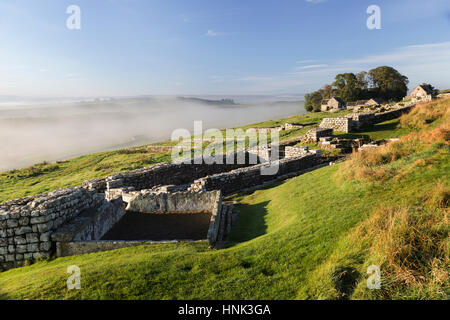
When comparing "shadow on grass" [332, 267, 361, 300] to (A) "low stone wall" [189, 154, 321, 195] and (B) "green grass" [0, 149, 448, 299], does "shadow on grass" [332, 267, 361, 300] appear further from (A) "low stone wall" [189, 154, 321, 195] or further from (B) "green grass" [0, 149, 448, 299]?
(A) "low stone wall" [189, 154, 321, 195]

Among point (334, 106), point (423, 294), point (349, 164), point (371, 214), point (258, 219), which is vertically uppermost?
point (334, 106)

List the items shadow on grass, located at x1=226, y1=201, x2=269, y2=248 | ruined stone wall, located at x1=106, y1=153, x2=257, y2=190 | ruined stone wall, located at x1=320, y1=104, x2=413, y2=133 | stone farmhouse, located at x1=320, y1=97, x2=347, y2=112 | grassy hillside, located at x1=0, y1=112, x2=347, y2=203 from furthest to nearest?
stone farmhouse, located at x1=320, y1=97, x2=347, y2=112 < ruined stone wall, located at x1=320, y1=104, x2=413, y2=133 < grassy hillside, located at x1=0, y1=112, x2=347, y2=203 < ruined stone wall, located at x1=106, y1=153, x2=257, y2=190 < shadow on grass, located at x1=226, y1=201, x2=269, y2=248

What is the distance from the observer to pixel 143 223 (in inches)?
460

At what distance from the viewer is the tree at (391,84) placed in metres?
79.4

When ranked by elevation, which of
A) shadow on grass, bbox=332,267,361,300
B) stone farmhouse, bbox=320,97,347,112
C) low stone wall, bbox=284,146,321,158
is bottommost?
shadow on grass, bbox=332,267,361,300

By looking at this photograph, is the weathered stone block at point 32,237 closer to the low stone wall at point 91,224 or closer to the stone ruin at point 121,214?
the stone ruin at point 121,214

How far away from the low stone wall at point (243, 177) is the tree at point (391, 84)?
75866 mm

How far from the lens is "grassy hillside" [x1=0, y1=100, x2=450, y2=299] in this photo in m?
5.00

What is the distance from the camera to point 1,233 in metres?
8.47

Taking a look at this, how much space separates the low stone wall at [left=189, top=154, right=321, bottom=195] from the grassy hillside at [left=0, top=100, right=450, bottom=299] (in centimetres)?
647

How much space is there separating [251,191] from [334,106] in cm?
6847

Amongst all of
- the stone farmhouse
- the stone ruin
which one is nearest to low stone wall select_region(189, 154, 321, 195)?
the stone ruin
